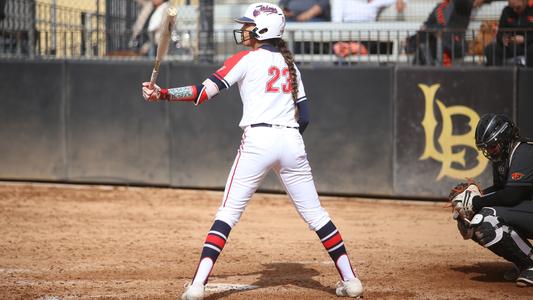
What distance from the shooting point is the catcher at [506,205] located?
7.10 meters

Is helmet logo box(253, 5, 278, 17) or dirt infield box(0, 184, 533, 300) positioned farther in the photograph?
dirt infield box(0, 184, 533, 300)

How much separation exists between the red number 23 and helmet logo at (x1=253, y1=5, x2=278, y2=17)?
0.42m

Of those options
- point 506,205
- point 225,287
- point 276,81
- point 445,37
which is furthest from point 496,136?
point 445,37

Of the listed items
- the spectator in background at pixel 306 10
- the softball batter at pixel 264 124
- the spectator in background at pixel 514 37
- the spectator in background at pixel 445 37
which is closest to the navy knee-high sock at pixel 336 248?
the softball batter at pixel 264 124

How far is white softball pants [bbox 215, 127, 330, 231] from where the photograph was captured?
21.4 ft

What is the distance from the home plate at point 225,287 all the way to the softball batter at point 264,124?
621 mm

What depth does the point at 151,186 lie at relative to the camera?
1309 centimetres

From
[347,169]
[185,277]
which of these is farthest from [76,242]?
[347,169]

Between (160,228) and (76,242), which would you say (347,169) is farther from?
(76,242)

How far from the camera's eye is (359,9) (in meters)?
13.3

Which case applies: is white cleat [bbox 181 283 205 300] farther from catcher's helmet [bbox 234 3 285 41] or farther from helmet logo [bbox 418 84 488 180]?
helmet logo [bbox 418 84 488 180]

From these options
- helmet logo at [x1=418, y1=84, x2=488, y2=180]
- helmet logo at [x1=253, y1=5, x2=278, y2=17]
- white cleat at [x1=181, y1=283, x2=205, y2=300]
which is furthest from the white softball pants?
helmet logo at [x1=418, y1=84, x2=488, y2=180]

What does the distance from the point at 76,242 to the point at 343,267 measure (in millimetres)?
3598

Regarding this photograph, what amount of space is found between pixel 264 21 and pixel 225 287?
7.08ft
